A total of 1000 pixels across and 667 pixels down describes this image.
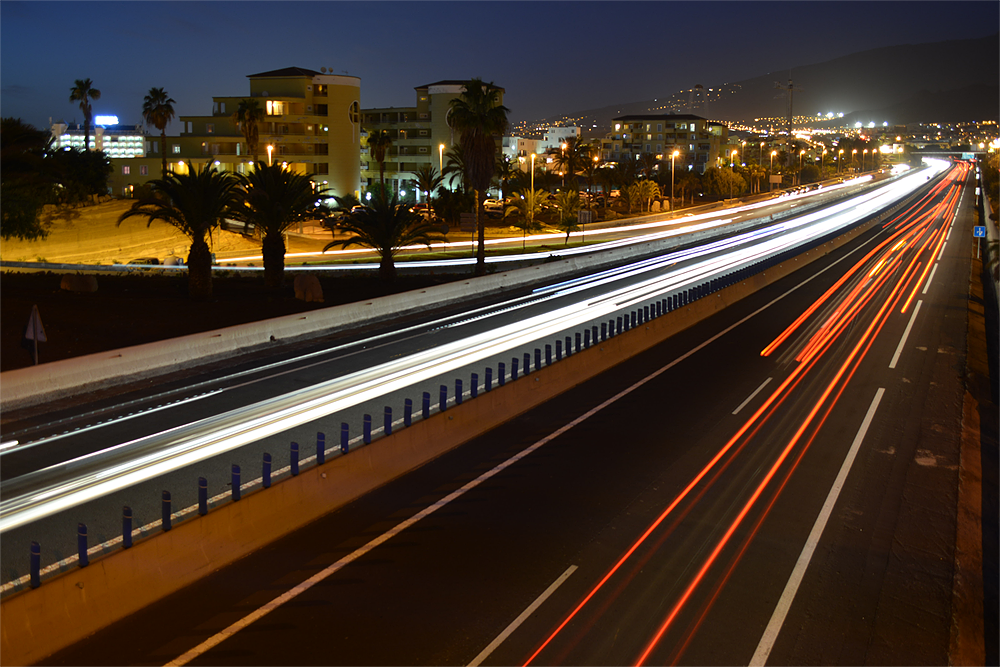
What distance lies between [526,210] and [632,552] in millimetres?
59545

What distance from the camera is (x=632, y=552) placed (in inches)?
384

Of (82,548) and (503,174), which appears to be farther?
(503,174)

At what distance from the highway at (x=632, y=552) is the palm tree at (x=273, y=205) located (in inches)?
663

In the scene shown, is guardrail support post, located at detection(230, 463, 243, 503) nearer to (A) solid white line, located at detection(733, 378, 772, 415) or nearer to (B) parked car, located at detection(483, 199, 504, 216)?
(A) solid white line, located at detection(733, 378, 772, 415)

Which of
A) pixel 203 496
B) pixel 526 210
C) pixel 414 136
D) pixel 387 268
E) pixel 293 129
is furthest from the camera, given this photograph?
pixel 414 136

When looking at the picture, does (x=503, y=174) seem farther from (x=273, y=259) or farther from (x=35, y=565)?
(x=35, y=565)

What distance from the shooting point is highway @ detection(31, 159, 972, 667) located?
772 cm

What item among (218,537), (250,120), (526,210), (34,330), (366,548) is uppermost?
(250,120)

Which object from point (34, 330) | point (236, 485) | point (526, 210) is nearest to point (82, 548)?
point (236, 485)

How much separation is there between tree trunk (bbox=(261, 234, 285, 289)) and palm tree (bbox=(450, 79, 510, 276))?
1192cm

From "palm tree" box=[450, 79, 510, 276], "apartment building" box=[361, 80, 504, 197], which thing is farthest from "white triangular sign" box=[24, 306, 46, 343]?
"apartment building" box=[361, 80, 504, 197]

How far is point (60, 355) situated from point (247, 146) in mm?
57467

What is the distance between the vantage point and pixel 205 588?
343 inches

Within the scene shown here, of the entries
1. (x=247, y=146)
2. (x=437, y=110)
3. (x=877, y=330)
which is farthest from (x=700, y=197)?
(x=877, y=330)
